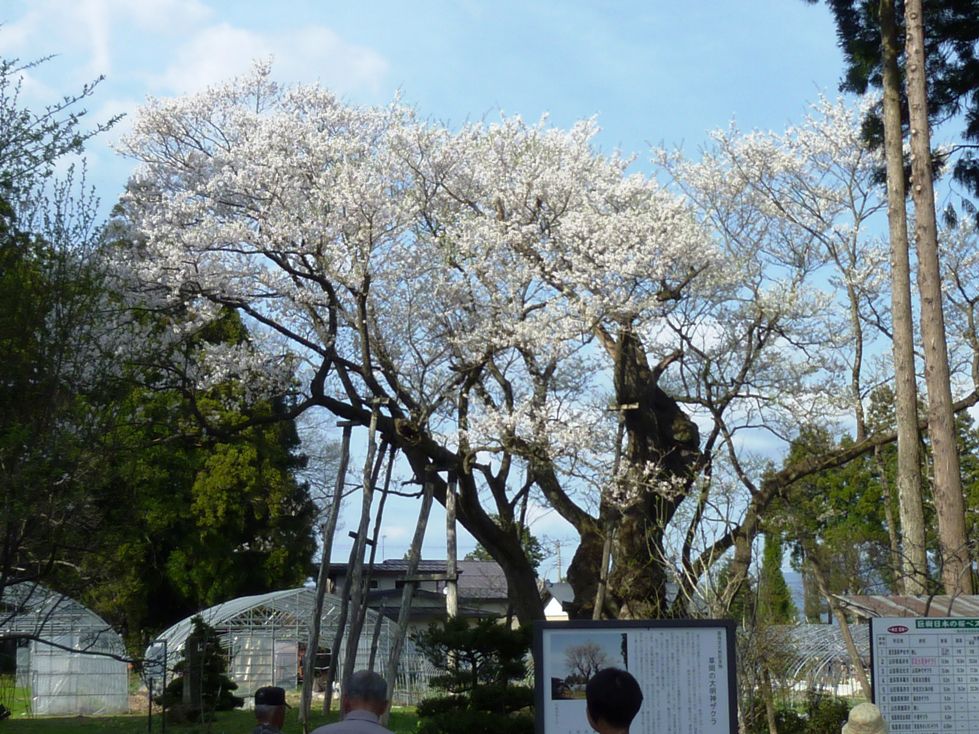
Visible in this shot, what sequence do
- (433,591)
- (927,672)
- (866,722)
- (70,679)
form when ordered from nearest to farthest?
(866,722) < (927,672) < (70,679) < (433,591)

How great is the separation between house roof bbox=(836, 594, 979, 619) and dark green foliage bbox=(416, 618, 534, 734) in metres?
5.30

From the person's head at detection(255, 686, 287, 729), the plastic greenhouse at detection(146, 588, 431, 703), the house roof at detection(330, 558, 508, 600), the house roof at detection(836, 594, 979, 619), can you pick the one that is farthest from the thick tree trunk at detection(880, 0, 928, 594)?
the house roof at detection(330, 558, 508, 600)

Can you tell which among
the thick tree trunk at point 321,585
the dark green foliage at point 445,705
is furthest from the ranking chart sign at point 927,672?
the thick tree trunk at point 321,585

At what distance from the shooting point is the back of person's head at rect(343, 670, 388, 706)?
4.27 meters

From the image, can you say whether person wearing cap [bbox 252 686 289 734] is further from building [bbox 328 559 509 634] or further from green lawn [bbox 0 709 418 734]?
building [bbox 328 559 509 634]

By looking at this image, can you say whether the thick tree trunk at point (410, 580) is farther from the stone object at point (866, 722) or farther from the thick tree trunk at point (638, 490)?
the stone object at point (866, 722)

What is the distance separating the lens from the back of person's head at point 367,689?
4273 millimetres

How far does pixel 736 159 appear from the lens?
63.3ft

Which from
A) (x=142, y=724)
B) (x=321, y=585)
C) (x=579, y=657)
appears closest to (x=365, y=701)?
(x=579, y=657)

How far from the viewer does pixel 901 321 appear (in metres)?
12.3

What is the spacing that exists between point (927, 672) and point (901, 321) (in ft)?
21.8

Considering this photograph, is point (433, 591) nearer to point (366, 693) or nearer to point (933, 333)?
point (933, 333)

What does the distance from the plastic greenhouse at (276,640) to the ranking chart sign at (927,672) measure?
797 inches

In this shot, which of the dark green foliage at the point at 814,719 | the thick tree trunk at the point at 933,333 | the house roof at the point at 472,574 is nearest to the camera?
Result: the thick tree trunk at the point at 933,333
